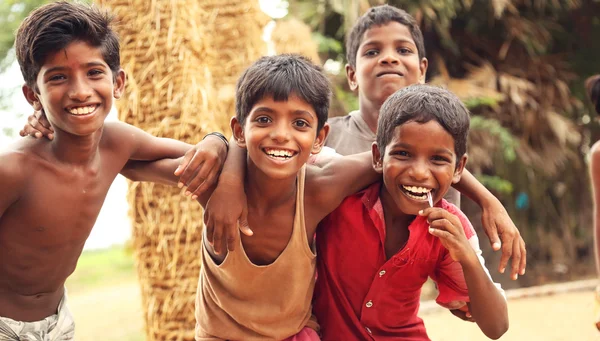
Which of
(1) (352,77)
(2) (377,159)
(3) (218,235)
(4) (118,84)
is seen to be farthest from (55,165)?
(1) (352,77)

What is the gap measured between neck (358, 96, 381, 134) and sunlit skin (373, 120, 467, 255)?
75 centimetres

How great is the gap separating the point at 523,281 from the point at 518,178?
153 cm

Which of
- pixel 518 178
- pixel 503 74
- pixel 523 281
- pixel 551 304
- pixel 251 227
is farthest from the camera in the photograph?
pixel 523 281

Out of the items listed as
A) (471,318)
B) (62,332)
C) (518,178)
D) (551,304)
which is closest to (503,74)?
(518,178)

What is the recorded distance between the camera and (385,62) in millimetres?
3129

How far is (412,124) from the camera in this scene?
238 cm

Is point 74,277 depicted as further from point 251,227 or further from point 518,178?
point 251,227

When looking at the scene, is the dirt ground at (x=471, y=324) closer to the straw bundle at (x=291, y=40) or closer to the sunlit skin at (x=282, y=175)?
the straw bundle at (x=291, y=40)

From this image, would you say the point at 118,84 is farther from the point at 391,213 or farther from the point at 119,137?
the point at 391,213

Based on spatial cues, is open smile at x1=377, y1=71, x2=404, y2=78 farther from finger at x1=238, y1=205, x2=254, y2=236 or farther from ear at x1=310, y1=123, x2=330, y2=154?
finger at x1=238, y1=205, x2=254, y2=236

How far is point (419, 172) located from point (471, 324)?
3533 millimetres

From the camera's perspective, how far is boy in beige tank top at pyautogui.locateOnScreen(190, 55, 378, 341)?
236 cm

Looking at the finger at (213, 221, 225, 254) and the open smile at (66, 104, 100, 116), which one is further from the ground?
the open smile at (66, 104, 100, 116)

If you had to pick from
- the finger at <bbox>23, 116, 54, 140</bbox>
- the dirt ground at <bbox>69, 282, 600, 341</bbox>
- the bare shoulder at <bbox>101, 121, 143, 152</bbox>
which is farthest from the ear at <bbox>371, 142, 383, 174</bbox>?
the dirt ground at <bbox>69, 282, 600, 341</bbox>
